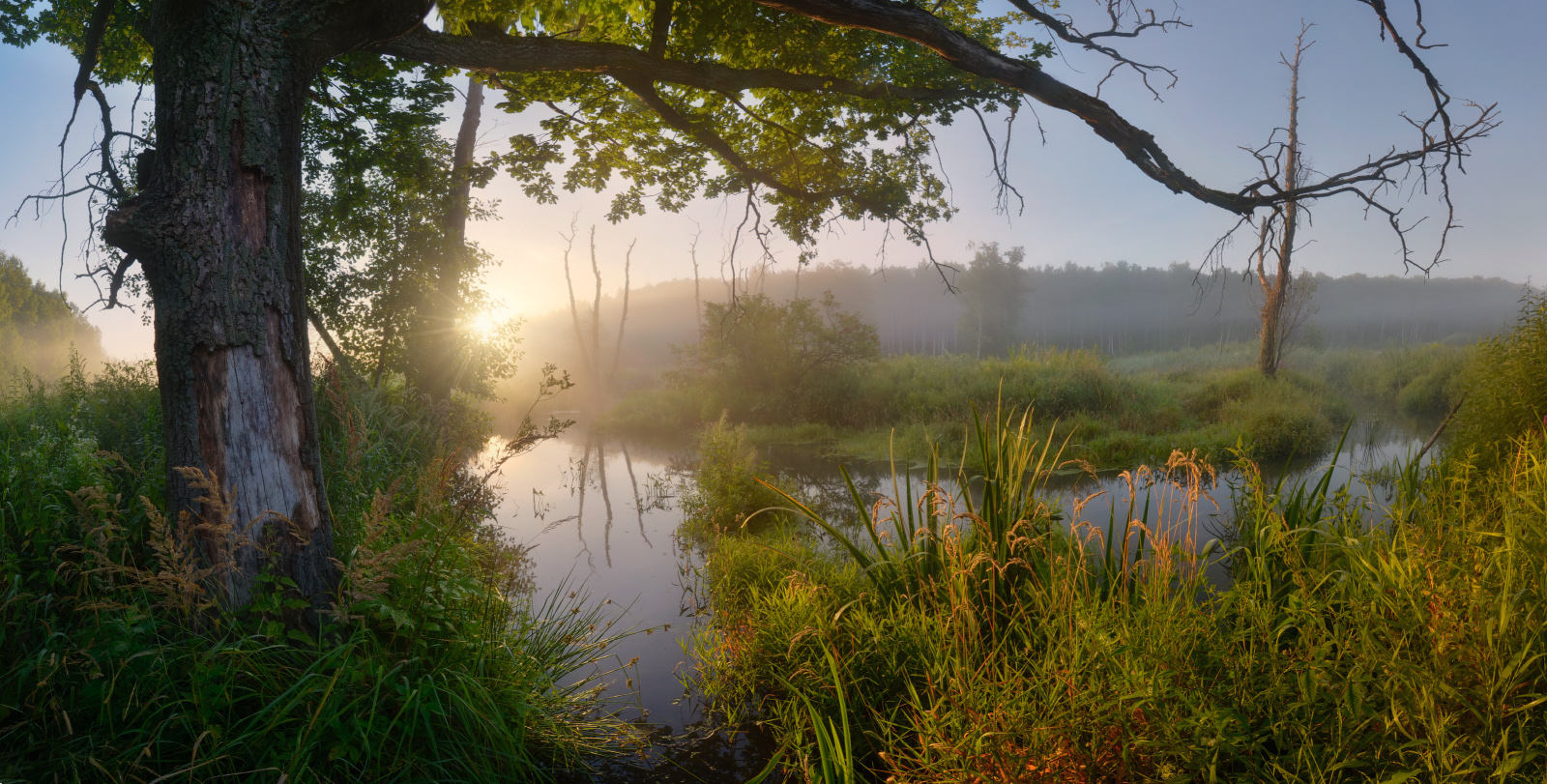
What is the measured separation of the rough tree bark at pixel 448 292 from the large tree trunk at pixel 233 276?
35.0 feet

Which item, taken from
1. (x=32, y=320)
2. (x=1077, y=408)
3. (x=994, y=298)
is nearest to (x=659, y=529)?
(x=1077, y=408)

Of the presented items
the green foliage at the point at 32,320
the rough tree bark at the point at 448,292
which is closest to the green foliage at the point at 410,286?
the rough tree bark at the point at 448,292

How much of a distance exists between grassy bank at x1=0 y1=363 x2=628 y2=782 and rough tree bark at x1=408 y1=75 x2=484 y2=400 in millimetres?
9685

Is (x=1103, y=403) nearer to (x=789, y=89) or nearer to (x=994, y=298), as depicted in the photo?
(x=789, y=89)

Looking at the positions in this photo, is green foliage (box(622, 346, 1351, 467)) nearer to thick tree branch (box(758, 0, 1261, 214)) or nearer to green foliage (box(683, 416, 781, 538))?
green foliage (box(683, 416, 781, 538))

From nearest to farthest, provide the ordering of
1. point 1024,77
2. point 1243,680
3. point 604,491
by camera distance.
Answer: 1. point 1243,680
2. point 1024,77
3. point 604,491

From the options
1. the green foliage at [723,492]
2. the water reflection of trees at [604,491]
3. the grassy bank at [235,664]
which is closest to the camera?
the grassy bank at [235,664]

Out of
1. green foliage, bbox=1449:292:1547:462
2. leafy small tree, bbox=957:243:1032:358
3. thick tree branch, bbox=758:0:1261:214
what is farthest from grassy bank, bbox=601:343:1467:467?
leafy small tree, bbox=957:243:1032:358

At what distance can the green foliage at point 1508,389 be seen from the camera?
469cm

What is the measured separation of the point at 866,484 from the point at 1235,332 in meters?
64.4

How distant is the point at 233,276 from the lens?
111 inches

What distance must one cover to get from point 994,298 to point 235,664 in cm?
5413

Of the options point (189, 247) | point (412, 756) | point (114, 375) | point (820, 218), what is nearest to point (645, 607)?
point (412, 756)

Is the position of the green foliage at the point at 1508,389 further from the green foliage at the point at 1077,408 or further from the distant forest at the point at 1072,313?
the distant forest at the point at 1072,313
